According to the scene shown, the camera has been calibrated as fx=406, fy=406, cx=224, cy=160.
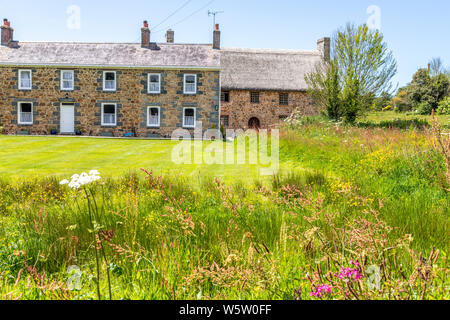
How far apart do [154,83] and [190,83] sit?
8.18 feet

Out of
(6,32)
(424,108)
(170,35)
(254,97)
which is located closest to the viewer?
(6,32)

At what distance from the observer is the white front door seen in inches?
1102

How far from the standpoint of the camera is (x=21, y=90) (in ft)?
91.8

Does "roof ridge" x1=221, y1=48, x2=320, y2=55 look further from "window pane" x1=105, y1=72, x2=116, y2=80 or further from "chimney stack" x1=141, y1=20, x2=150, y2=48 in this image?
"window pane" x1=105, y1=72, x2=116, y2=80

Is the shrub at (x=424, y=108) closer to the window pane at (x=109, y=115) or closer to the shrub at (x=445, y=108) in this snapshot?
the shrub at (x=445, y=108)

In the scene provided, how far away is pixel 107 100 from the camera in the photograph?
27922 mm

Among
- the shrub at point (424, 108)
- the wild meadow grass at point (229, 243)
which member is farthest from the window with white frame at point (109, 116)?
the shrub at point (424, 108)

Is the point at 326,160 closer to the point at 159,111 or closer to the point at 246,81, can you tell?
the point at 159,111

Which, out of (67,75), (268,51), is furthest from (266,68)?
(67,75)

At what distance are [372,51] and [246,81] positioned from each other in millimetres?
12612

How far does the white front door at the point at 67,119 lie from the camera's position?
2798 cm

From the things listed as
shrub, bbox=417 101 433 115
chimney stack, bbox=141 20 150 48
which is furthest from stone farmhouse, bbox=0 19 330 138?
shrub, bbox=417 101 433 115

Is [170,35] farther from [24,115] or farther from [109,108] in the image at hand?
[24,115]

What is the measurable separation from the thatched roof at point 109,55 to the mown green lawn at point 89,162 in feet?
36.6
